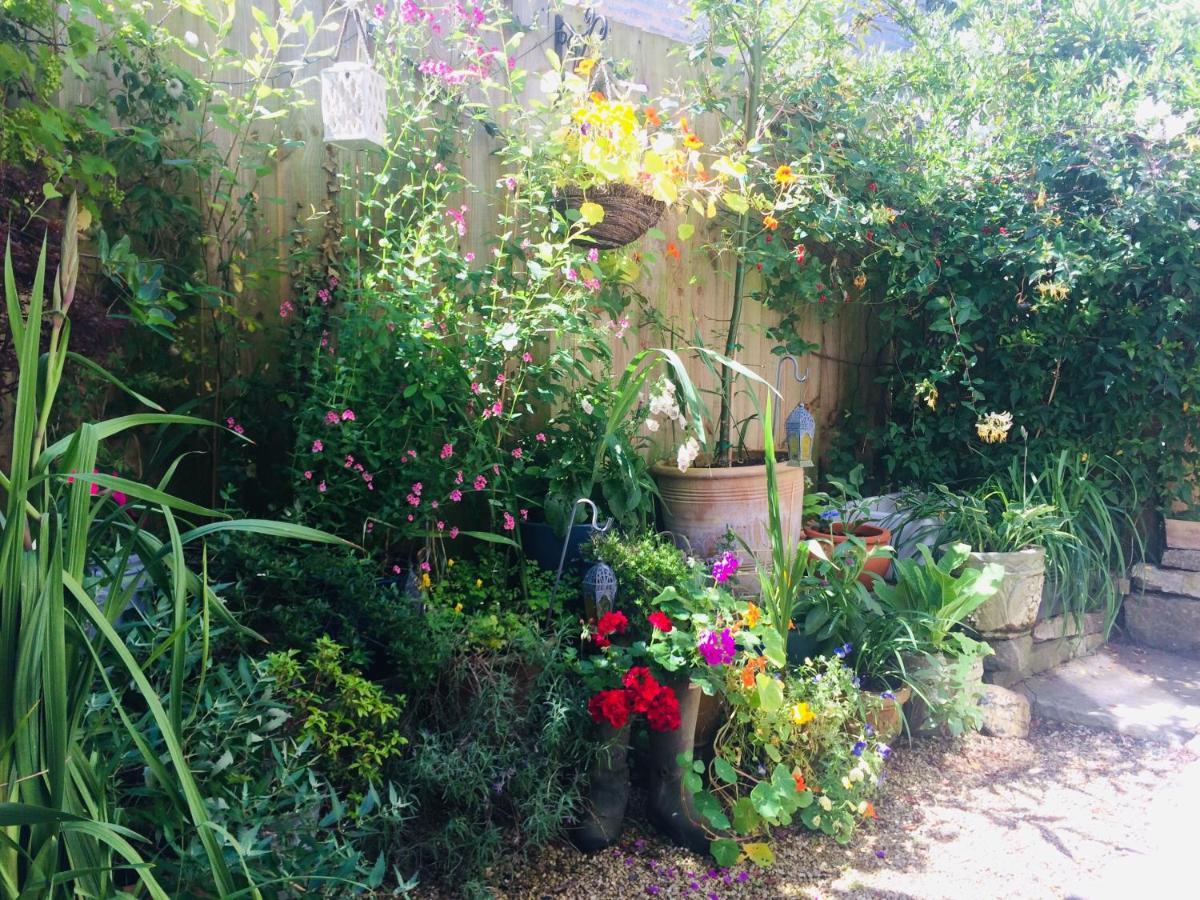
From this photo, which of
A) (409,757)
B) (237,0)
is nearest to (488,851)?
(409,757)

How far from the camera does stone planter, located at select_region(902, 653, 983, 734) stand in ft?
9.44

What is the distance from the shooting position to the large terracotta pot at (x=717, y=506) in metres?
2.99

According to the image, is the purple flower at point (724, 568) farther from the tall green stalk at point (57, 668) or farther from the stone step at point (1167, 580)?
the stone step at point (1167, 580)

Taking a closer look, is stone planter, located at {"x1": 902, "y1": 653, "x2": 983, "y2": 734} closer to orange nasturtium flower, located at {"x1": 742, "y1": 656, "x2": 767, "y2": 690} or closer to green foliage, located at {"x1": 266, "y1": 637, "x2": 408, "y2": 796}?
orange nasturtium flower, located at {"x1": 742, "y1": 656, "x2": 767, "y2": 690}

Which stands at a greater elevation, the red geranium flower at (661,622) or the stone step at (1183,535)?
the stone step at (1183,535)

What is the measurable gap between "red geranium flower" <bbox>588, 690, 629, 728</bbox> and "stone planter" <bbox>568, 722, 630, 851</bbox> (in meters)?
0.05

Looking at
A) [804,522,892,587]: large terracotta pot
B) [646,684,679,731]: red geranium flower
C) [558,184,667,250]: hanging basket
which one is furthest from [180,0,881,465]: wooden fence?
[646,684,679,731]: red geranium flower

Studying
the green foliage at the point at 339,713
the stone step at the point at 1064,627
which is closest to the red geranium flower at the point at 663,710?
the green foliage at the point at 339,713

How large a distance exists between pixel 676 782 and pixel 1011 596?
1.70 metres

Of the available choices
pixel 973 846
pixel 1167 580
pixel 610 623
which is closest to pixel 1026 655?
pixel 1167 580

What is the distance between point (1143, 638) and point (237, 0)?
13.7 feet

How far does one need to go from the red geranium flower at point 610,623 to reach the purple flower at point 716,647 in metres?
0.20

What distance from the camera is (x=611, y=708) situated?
84.0 inches

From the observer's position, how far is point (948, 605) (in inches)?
118
